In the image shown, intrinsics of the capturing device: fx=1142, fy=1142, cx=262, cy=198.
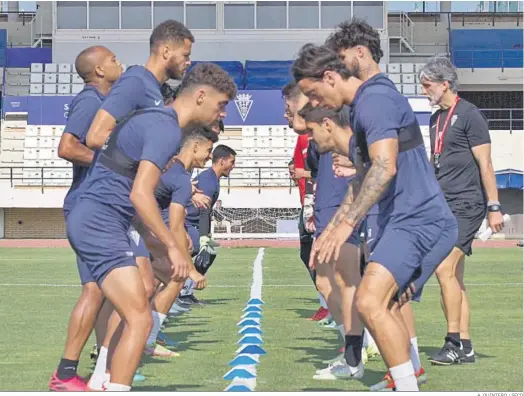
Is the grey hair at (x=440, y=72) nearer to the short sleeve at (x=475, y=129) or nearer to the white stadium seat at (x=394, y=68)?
the short sleeve at (x=475, y=129)

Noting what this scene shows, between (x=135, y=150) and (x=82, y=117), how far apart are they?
177cm

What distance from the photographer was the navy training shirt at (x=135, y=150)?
5.84 meters

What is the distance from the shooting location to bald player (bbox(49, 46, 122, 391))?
6750 millimetres

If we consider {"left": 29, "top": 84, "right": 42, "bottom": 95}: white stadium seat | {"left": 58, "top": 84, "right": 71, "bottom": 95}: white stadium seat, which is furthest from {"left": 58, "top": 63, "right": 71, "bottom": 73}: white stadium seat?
{"left": 29, "top": 84, "right": 42, "bottom": 95}: white stadium seat

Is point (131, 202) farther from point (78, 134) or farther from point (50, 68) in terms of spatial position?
point (50, 68)

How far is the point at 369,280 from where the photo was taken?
5844 mm

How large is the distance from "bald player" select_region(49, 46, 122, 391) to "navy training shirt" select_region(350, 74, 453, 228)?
74.5 inches

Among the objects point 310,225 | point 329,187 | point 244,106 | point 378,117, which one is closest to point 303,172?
point 310,225

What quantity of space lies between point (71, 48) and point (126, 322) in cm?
3895

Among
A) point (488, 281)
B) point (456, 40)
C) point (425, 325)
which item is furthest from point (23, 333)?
point (456, 40)

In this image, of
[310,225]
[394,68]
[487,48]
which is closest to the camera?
[310,225]

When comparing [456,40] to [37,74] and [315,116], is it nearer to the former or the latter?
[37,74]

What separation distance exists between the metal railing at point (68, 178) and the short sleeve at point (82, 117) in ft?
98.0

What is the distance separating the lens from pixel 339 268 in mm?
8016
